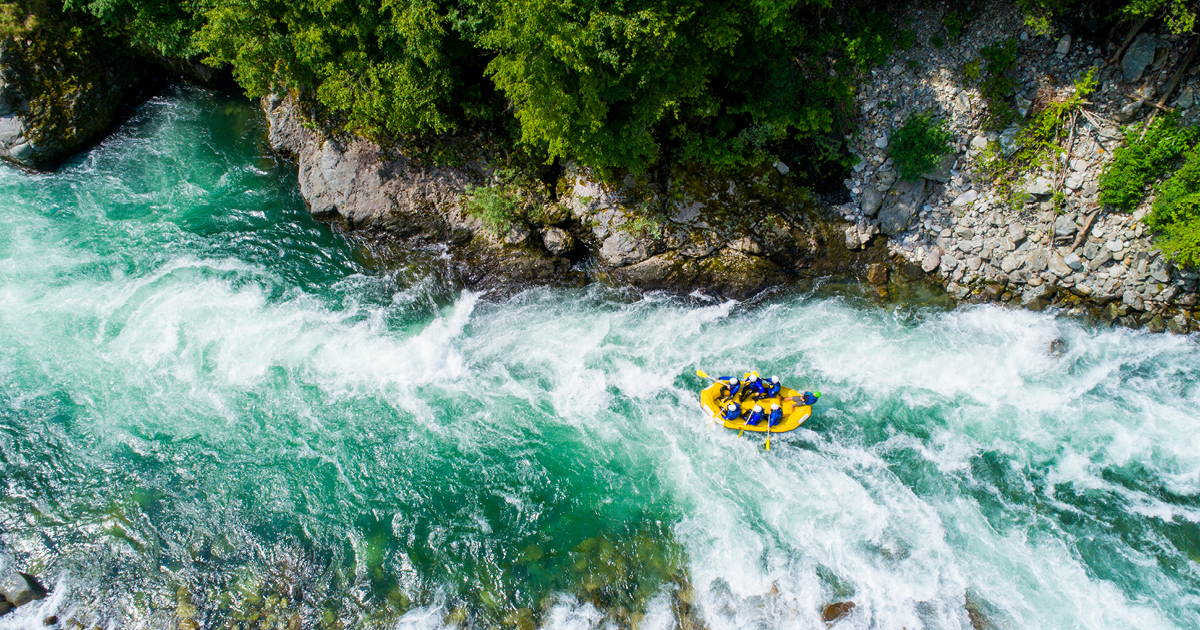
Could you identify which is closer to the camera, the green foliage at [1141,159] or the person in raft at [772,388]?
the green foliage at [1141,159]

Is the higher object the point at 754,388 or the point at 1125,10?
the point at 1125,10

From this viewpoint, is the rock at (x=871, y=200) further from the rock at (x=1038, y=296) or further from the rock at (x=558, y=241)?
the rock at (x=558, y=241)

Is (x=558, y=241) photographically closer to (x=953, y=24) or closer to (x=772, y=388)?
(x=772, y=388)

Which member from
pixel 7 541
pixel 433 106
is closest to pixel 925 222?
pixel 433 106

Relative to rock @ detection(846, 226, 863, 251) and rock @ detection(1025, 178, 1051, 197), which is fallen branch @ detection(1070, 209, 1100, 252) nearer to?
rock @ detection(1025, 178, 1051, 197)

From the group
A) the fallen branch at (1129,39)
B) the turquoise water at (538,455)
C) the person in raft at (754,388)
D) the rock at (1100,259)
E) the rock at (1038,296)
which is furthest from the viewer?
the rock at (1038,296)

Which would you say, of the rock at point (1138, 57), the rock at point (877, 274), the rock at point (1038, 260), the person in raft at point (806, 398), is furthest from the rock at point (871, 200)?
the rock at point (1138, 57)

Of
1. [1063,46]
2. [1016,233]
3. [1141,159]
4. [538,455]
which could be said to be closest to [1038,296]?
[1016,233]
